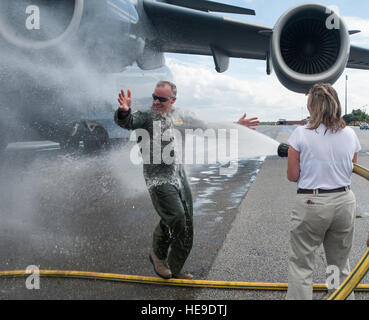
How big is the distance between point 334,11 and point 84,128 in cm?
630

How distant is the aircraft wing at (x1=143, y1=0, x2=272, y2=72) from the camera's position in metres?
8.22

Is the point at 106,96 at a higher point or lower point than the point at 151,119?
higher

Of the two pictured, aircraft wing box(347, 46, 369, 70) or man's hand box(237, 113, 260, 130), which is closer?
man's hand box(237, 113, 260, 130)

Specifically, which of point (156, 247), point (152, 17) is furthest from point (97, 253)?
point (152, 17)

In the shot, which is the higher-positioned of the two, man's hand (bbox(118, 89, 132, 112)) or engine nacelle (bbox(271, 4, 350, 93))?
engine nacelle (bbox(271, 4, 350, 93))

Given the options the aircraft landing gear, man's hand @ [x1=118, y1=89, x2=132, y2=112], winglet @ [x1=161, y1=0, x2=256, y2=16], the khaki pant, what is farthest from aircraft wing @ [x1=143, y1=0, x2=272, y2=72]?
the khaki pant

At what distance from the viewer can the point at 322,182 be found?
2393mm

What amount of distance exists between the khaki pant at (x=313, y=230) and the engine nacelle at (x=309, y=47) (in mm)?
5418

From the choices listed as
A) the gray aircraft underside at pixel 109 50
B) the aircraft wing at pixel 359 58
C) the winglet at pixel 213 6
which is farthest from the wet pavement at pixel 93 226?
the winglet at pixel 213 6

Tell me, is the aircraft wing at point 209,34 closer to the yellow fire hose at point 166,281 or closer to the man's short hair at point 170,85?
the man's short hair at point 170,85

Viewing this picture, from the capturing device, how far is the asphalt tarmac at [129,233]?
121 inches

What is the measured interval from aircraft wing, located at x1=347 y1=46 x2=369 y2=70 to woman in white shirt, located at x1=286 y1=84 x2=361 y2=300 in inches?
340

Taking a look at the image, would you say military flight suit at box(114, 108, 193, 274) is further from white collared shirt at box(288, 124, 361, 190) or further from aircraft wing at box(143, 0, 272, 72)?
aircraft wing at box(143, 0, 272, 72)

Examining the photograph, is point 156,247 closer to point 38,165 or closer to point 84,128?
point 84,128
